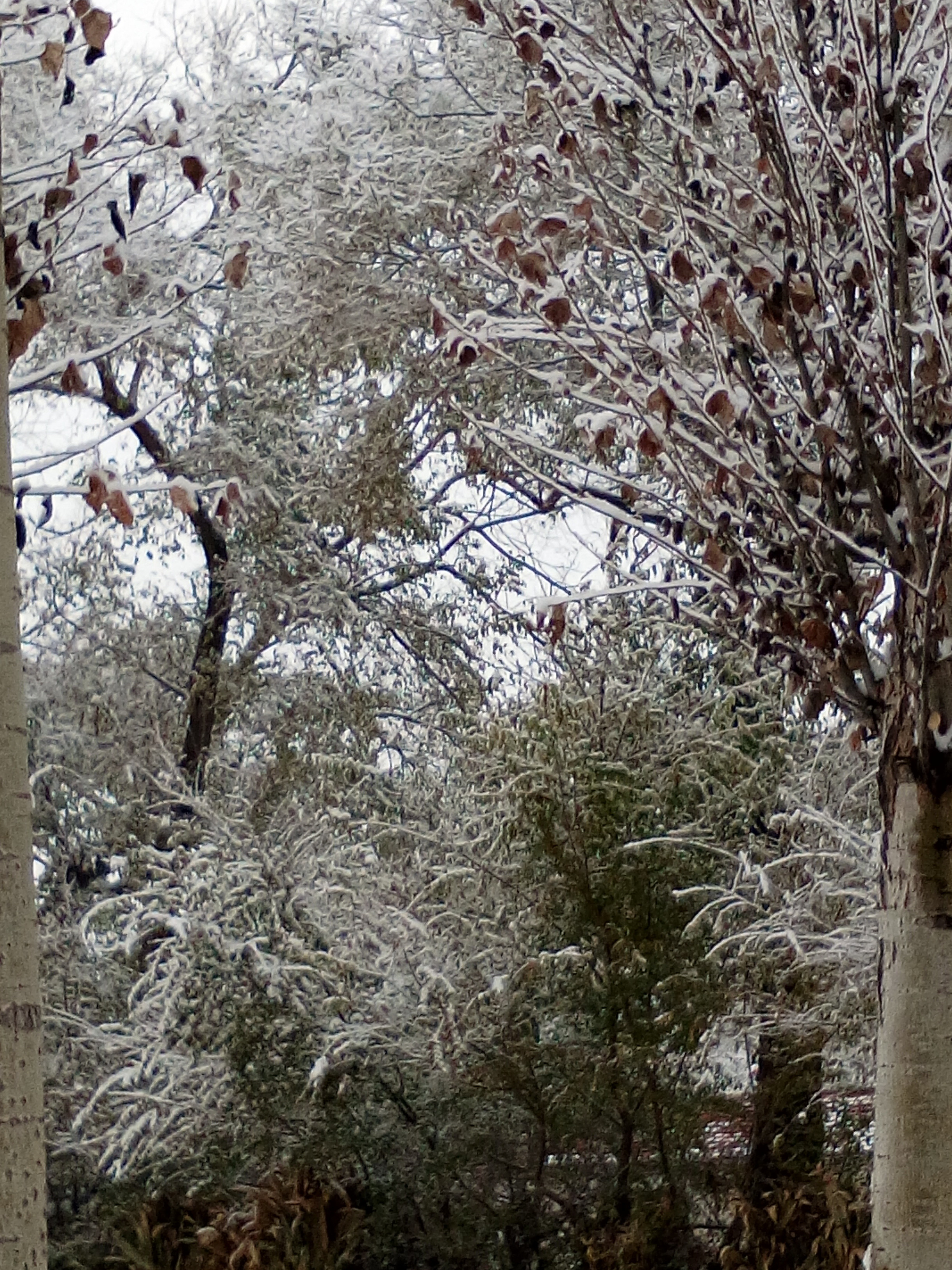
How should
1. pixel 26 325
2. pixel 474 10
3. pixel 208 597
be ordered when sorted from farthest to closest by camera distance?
pixel 208 597 < pixel 474 10 < pixel 26 325

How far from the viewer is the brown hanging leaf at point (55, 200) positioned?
3.06 metres

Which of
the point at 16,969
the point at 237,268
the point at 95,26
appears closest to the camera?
the point at 16,969

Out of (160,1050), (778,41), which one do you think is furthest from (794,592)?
(160,1050)

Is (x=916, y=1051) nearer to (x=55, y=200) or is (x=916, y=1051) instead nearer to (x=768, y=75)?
(x=768, y=75)

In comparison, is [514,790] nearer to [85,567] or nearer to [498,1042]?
[498,1042]

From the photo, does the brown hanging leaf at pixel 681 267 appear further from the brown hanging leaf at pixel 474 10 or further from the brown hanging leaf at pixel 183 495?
the brown hanging leaf at pixel 183 495

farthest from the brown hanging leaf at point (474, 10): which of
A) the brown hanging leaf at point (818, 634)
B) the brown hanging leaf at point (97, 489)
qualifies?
the brown hanging leaf at point (818, 634)

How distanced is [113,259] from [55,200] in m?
0.24

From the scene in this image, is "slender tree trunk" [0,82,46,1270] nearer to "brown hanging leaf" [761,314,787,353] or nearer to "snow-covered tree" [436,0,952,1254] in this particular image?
"snow-covered tree" [436,0,952,1254]

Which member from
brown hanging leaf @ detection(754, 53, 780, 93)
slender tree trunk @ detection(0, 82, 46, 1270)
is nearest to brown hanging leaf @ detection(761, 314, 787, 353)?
brown hanging leaf @ detection(754, 53, 780, 93)

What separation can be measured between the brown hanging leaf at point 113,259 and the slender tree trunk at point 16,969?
1.55 metres

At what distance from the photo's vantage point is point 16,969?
69.3 inches

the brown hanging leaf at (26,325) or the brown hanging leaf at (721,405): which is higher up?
the brown hanging leaf at (721,405)

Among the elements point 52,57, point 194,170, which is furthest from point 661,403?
point 52,57
